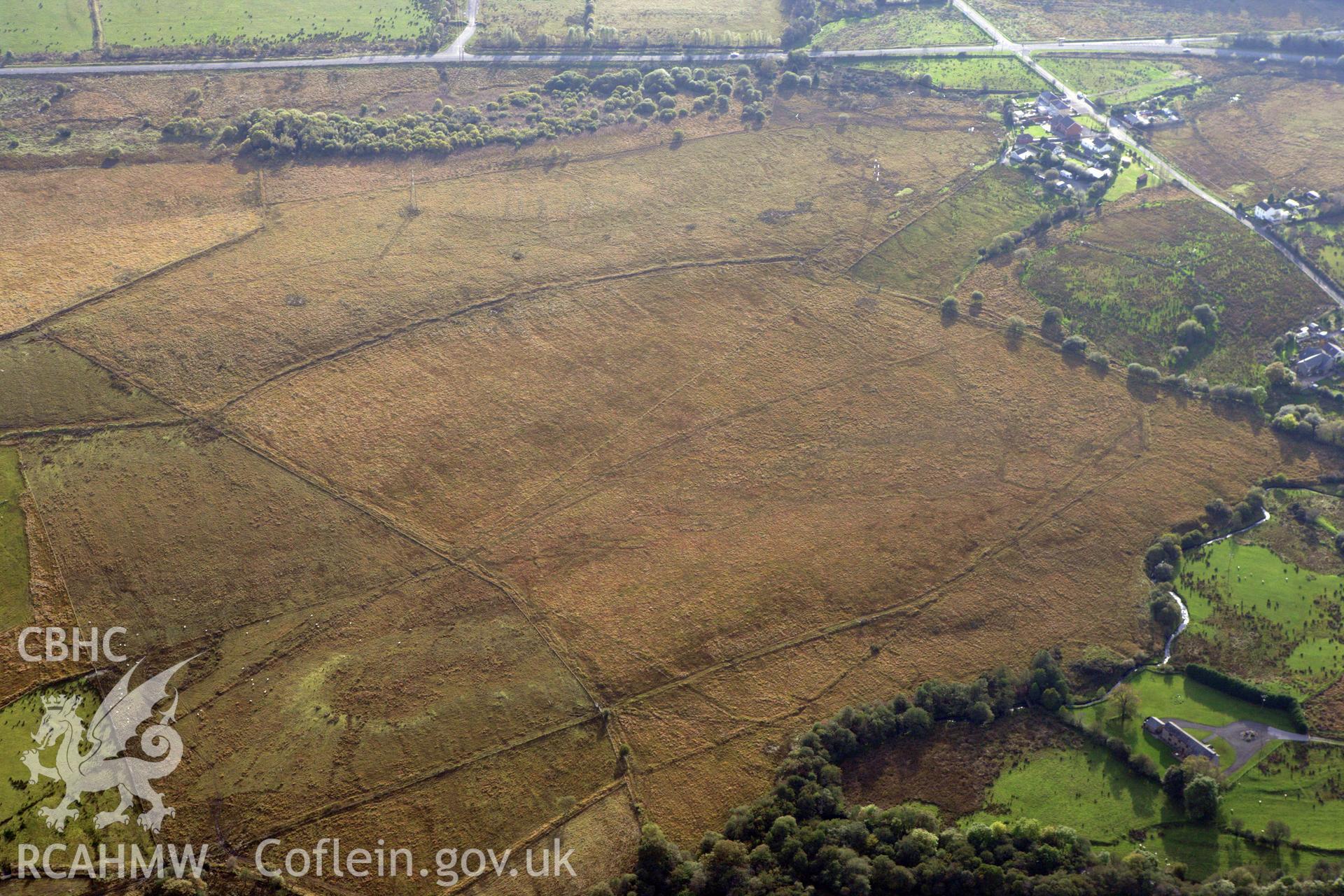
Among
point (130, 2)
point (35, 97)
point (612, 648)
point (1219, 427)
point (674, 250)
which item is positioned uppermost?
point (130, 2)

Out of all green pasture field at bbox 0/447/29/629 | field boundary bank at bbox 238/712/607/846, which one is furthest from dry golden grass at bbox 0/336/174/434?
field boundary bank at bbox 238/712/607/846

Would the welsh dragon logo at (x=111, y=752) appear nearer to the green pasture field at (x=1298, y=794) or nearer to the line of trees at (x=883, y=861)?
the line of trees at (x=883, y=861)

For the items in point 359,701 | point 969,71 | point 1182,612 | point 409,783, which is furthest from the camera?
point 969,71

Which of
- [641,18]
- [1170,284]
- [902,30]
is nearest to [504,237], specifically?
[641,18]

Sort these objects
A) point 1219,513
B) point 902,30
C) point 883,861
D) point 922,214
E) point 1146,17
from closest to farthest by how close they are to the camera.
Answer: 1. point 883,861
2. point 1219,513
3. point 922,214
4. point 902,30
5. point 1146,17

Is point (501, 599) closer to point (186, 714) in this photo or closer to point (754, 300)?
point (186, 714)

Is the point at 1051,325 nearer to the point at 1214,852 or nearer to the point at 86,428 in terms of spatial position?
the point at 1214,852

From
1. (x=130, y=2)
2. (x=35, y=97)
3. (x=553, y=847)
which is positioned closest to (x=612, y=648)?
(x=553, y=847)
